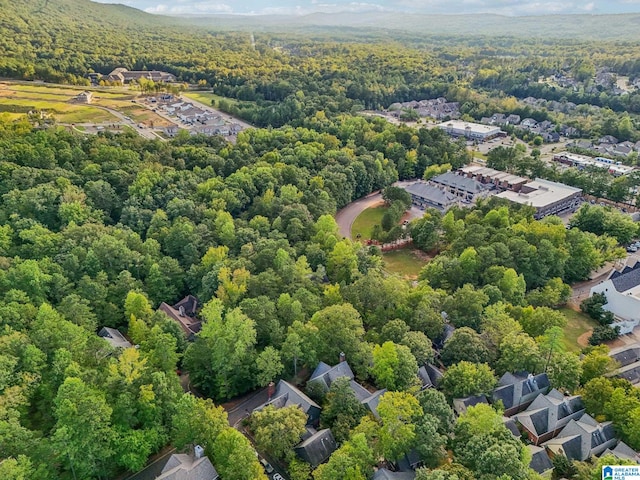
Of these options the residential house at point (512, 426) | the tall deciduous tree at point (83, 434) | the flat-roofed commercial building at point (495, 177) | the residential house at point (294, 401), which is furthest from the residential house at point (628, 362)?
the flat-roofed commercial building at point (495, 177)

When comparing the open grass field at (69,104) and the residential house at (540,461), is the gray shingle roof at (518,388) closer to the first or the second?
the residential house at (540,461)

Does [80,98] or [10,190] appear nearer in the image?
[10,190]

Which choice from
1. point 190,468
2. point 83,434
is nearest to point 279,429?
point 190,468

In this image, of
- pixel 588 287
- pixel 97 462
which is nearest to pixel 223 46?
pixel 588 287

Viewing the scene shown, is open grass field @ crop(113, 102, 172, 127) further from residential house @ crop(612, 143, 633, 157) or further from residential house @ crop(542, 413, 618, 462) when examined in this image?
residential house @ crop(612, 143, 633, 157)

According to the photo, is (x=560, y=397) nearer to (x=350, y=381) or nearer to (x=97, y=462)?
(x=350, y=381)
